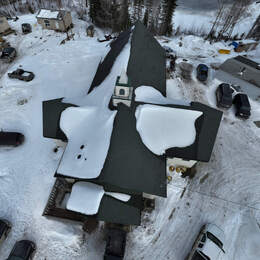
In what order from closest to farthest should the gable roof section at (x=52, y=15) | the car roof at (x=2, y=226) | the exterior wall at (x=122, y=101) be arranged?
1. the car roof at (x=2, y=226)
2. the exterior wall at (x=122, y=101)
3. the gable roof section at (x=52, y=15)

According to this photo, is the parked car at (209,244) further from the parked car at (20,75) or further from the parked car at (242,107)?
the parked car at (20,75)

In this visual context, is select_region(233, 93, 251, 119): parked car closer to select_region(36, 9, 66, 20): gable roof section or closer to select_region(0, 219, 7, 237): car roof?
select_region(0, 219, 7, 237): car roof

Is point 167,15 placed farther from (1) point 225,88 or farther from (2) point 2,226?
(2) point 2,226

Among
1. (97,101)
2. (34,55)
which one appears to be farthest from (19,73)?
(97,101)

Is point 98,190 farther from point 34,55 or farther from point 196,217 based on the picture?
point 34,55

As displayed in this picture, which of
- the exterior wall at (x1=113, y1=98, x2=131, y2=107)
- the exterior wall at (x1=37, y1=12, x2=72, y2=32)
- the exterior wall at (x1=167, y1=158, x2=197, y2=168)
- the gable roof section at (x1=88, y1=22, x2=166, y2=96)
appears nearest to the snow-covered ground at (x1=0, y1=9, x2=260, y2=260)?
the exterior wall at (x1=167, y1=158, x2=197, y2=168)

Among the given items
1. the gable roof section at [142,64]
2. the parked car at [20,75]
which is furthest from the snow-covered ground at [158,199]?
the gable roof section at [142,64]
